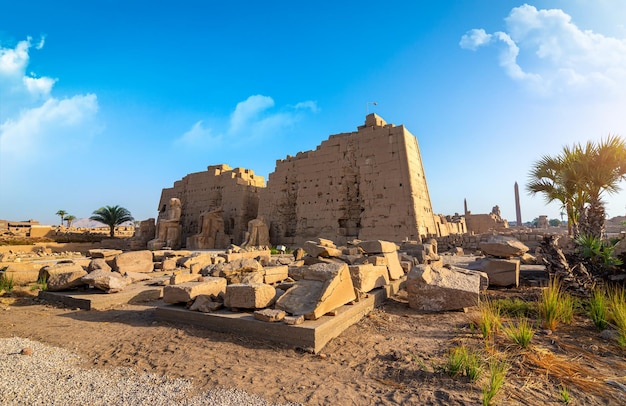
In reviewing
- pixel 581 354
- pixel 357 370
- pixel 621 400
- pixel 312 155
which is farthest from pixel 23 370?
pixel 312 155

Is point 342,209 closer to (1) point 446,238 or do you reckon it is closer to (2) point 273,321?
(1) point 446,238

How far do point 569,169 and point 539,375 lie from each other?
6731 millimetres

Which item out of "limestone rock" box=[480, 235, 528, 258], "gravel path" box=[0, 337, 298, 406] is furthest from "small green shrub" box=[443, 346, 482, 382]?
"limestone rock" box=[480, 235, 528, 258]

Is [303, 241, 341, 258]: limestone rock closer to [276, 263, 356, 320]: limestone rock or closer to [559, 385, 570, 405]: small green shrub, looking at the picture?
[276, 263, 356, 320]: limestone rock

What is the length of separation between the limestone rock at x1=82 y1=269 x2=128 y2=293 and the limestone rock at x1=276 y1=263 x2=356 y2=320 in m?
3.65

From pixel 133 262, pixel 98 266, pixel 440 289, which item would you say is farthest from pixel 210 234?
pixel 440 289

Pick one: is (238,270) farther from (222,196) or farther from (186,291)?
(222,196)

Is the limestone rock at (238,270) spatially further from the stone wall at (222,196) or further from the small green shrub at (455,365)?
the stone wall at (222,196)

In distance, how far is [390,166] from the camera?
13180mm

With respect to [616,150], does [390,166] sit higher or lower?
higher

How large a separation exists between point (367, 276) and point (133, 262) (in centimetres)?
588

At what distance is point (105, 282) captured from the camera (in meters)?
5.82

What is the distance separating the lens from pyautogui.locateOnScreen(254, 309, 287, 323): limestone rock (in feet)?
12.1

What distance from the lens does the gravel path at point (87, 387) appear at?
2365mm
